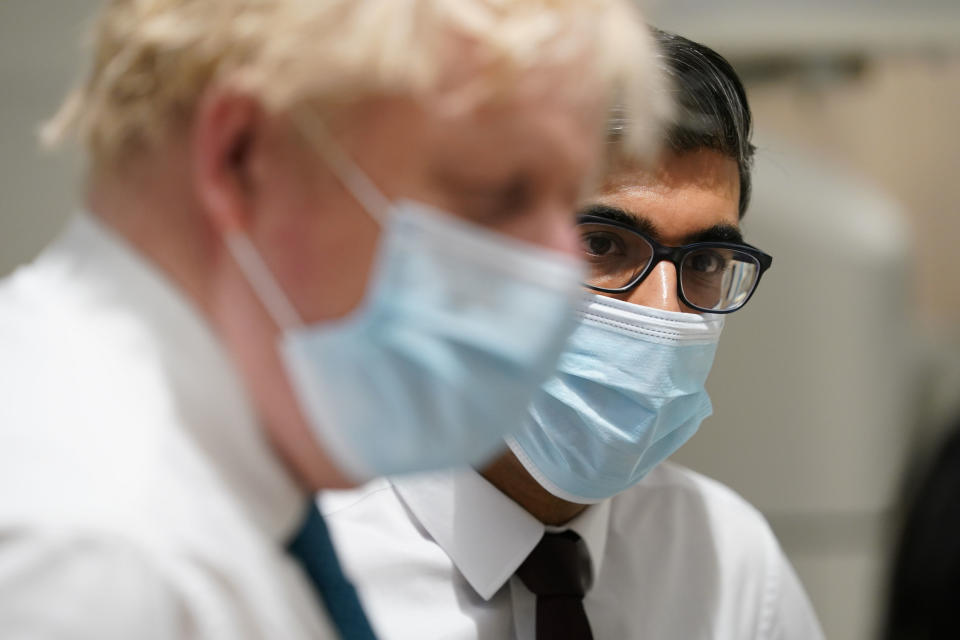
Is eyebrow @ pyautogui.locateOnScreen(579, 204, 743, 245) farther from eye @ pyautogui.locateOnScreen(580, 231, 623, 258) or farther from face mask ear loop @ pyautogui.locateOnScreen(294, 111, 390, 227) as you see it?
face mask ear loop @ pyautogui.locateOnScreen(294, 111, 390, 227)

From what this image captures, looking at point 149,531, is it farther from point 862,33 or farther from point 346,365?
point 862,33

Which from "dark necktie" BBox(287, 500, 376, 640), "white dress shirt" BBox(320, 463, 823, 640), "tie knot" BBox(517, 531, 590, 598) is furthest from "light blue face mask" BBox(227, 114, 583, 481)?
"tie knot" BBox(517, 531, 590, 598)

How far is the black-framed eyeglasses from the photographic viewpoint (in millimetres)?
1114

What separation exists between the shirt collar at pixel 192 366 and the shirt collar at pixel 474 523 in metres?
0.57

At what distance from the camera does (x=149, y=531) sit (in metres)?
0.47

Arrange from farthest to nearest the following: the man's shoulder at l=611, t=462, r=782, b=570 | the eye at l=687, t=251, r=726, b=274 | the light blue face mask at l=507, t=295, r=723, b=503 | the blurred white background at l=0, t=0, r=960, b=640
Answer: the blurred white background at l=0, t=0, r=960, b=640 < the man's shoulder at l=611, t=462, r=782, b=570 < the eye at l=687, t=251, r=726, b=274 < the light blue face mask at l=507, t=295, r=723, b=503

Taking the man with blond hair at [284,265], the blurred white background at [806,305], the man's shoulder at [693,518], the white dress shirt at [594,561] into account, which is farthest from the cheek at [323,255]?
the blurred white background at [806,305]

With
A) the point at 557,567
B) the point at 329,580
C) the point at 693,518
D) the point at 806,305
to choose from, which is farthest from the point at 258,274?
the point at 806,305


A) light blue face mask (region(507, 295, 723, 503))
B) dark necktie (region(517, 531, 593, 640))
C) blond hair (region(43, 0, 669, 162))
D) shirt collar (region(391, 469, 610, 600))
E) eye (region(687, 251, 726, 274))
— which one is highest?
blond hair (region(43, 0, 669, 162))

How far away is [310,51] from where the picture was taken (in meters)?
0.50

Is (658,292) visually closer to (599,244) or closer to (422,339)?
(599,244)

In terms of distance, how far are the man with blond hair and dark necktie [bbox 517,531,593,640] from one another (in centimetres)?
55

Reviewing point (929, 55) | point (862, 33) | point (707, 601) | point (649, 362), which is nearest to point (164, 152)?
point (649, 362)

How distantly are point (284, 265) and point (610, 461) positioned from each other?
61 cm
